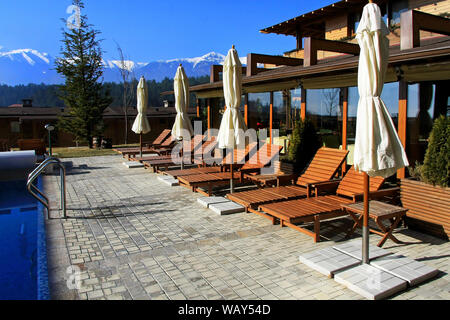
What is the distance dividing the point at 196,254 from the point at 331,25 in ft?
51.3

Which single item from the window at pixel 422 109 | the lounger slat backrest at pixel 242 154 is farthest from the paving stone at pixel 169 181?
the window at pixel 422 109

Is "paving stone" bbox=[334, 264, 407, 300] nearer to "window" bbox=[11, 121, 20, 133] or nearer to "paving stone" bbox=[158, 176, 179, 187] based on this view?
"paving stone" bbox=[158, 176, 179, 187]

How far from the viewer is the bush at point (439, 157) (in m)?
5.02

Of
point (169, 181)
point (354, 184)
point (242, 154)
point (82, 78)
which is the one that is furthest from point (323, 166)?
point (82, 78)

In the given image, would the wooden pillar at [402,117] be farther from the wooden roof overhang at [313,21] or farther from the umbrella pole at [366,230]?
the wooden roof overhang at [313,21]

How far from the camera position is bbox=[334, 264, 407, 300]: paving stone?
3553mm

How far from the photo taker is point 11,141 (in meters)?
26.0

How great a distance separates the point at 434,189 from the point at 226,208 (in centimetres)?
342

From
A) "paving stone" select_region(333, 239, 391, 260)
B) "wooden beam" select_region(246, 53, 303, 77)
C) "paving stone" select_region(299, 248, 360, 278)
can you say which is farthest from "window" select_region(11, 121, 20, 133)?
"paving stone" select_region(333, 239, 391, 260)

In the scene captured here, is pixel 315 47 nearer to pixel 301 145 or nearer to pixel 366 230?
pixel 301 145

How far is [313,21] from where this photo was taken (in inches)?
717

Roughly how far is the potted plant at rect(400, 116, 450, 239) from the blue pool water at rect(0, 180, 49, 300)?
5109 mm

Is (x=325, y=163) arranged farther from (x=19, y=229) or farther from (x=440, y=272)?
(x=19, y=229)

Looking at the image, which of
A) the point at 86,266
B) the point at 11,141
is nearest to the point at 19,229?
the point at 86,266
